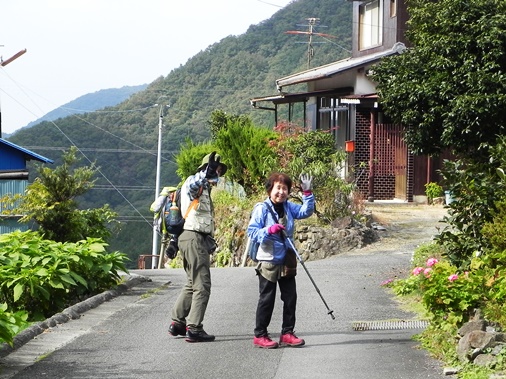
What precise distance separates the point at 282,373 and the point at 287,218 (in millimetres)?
1911

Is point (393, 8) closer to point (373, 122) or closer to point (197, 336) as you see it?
point (373, 122)

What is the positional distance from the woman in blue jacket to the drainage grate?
1.50 m

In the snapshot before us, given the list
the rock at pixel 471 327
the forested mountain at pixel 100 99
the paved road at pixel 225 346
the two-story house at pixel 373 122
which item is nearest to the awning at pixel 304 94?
the two-story house at pixel 373 122

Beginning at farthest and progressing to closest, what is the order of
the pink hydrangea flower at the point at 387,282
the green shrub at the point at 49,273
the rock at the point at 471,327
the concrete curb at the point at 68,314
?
1. the pink hydrangea flower at the point at 387,282
2. the green shrub at the point at 49,273
3. the concrete curb at the point at 68,314
4. the rock at the point at 471,327

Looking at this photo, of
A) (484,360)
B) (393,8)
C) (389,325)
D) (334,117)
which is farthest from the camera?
(334,117)

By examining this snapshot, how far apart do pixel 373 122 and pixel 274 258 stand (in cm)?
2157

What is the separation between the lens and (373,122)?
101 ft

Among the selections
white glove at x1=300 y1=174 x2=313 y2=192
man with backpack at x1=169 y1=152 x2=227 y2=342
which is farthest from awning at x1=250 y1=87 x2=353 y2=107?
white glove at x1=300 y1=174 x2=313 y2=192

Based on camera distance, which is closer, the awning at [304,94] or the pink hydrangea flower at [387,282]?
the pink hydrangea flower at [387,282]

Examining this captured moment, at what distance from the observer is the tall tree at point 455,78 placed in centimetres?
1593

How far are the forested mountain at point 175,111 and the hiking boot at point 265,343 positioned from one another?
4731 centimetres

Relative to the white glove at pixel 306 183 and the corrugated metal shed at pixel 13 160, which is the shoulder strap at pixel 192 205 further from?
the corrugated metal shed at pixel 13 160

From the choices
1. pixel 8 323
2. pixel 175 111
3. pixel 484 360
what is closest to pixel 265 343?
pixel 484 360

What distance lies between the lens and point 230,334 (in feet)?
35.0
